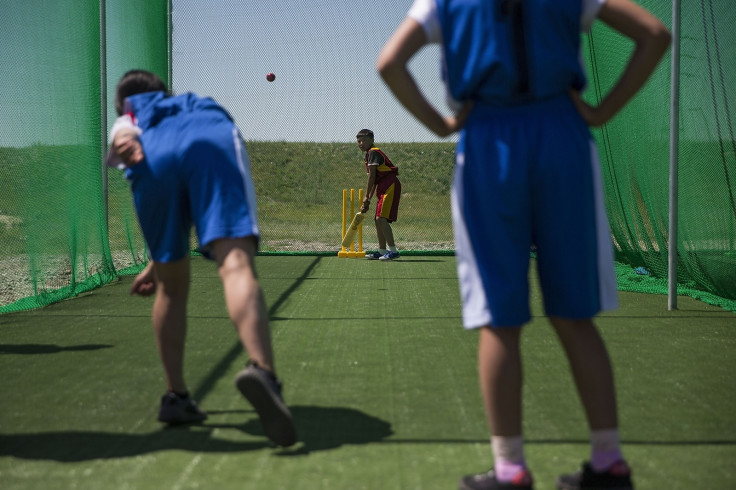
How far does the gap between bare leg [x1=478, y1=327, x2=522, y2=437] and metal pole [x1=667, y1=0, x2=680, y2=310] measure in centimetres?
456

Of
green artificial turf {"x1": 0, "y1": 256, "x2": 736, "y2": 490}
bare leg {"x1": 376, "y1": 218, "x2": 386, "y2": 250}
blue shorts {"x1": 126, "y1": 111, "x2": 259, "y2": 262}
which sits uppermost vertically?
blue shorts {"x1": 126, "y1": 111, "x2": 259, "y2": 262}

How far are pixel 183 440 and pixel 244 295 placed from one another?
1.80ft

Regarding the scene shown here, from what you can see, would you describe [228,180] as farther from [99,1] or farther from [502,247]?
[99,1]

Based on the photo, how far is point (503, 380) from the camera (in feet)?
7.51

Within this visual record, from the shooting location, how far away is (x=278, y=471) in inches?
106

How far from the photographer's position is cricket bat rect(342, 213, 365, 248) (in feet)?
39.9

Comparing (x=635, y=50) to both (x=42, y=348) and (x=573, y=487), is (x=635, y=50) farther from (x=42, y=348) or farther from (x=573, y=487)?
(x=42, y=348)

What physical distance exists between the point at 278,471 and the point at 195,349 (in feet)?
7.52

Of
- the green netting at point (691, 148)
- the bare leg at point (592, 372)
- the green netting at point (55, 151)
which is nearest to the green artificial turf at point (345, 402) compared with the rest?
the bare leg at point (592, 372)

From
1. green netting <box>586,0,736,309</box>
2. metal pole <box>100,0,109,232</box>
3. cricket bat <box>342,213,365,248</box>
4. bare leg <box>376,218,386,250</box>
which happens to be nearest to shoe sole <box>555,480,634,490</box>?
green netting <box>586,0,736,309</box>

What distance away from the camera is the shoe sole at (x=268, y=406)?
8.93 ft

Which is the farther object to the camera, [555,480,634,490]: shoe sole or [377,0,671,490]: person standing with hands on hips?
[555,480,634,490]: shoe sole

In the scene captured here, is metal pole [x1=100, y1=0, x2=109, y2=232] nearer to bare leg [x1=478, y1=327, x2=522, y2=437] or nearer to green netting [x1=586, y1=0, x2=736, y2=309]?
green netting [x1=586, y1=0, x2=736, y2=309]

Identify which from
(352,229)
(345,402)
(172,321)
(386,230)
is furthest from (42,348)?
(352,229)
